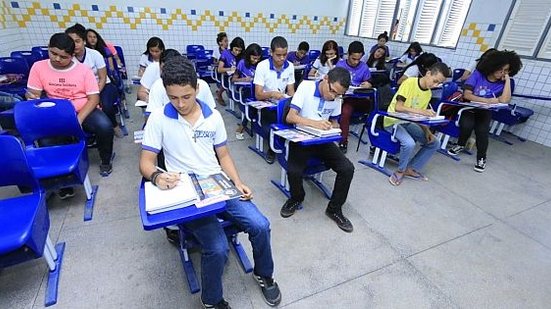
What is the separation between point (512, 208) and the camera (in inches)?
100

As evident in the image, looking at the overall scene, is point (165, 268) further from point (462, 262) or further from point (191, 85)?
point (462, 262)

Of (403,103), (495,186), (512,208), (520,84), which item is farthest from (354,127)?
(520,84)

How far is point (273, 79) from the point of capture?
3162 mm

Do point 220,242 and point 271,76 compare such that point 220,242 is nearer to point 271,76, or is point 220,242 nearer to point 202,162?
point 202,162

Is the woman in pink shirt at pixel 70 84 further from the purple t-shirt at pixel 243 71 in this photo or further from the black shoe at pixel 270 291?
the black shoe at pixel 270 291

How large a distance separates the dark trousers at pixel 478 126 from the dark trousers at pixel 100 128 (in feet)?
13.4

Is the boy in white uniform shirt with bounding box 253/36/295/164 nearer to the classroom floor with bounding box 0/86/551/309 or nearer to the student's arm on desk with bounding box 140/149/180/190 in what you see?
the classroom floor with bounding box 0/86/551/309

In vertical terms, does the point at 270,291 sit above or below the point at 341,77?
below

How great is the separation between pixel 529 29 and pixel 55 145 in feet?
20.1

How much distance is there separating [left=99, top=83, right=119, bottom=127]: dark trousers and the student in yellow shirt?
10.3 feet

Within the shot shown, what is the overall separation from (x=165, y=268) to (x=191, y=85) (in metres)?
1.17

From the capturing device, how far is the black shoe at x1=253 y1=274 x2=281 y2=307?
1509 millimetres

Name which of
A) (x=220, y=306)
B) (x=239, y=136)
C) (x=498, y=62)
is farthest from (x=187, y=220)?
(x=498, y=62)

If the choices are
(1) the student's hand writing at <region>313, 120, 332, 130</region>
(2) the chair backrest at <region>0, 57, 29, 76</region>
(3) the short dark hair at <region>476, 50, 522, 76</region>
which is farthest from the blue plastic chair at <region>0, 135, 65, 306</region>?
(3) the short dark hair at <region>476, 50, 522, 76</region>
